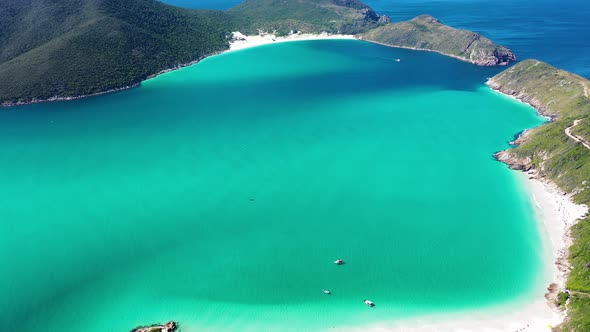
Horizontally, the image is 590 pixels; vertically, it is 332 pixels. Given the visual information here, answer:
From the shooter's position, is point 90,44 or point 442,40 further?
point 442,40

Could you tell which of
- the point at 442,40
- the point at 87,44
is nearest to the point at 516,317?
the point at 87,44

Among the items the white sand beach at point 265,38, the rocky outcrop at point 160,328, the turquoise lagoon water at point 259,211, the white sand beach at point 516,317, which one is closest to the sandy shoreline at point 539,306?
the white sand beach at point 516,317

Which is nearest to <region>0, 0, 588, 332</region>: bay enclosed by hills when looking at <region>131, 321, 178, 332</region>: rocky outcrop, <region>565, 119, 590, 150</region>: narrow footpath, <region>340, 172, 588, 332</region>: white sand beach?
<region>340, 172, 588, 332</region>: white sand beach

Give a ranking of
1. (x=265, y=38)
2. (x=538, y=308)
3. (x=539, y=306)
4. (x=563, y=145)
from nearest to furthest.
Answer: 1. (x=538, y=308)
2. (x=539, y=306)
3. (x=563, y=145)
4. (x=265, y=38)

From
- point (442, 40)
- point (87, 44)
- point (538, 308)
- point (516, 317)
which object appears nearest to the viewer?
point (516, 317)

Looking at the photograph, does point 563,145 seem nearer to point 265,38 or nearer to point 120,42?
point 120,42

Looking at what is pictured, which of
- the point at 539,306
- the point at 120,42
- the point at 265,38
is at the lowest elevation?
the point at 539,306
